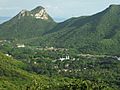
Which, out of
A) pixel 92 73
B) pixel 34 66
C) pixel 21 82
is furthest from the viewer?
pixel 34 66

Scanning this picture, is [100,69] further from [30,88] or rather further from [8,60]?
[30,88]

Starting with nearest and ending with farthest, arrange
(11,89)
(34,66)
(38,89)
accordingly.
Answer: (38,89)
(11,89)
(34,66)

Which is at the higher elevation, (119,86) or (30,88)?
(30,88)

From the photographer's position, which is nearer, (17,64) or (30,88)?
(30,88)

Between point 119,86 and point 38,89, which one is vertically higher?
point 38,89

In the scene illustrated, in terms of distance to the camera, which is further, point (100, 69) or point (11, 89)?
point (100, 69)

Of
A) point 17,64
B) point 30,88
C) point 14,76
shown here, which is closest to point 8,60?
point 17,64

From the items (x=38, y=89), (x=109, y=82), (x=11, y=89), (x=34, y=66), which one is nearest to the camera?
(x=38, y=89)

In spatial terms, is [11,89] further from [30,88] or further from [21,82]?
[30,88]

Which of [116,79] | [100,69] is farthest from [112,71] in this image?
[116,79]
